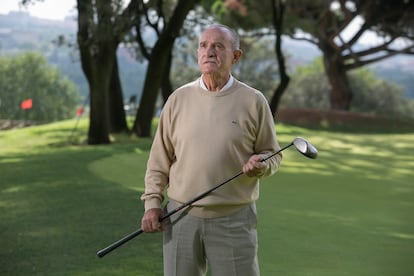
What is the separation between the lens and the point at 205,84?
3502 mm

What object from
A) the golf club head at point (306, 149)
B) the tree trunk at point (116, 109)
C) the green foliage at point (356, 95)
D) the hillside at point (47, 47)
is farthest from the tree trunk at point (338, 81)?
the hillside at point (47, 47)

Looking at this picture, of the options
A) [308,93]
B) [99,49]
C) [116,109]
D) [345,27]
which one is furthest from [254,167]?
[308,93]

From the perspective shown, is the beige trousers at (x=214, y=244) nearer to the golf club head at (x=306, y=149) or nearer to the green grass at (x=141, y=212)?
the golf club head at (x=306, y=149)

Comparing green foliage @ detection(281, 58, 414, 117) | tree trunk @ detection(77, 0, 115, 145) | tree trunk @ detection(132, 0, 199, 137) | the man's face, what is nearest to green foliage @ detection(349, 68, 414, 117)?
green foliage @ detection(281, 58, 414, 117)

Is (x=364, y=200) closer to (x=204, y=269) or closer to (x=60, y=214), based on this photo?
(x=60, y=214)

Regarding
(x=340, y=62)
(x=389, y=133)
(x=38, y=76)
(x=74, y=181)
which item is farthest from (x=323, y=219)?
(x=38, y=76)

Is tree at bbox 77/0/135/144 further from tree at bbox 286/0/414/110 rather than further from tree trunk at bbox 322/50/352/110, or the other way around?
tree trunk at bbox 322/50/352/110

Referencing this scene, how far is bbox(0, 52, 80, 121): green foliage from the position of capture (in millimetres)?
68250

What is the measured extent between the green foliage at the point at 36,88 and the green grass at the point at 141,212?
172 feet

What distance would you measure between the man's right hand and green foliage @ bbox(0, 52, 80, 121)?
6271 cm

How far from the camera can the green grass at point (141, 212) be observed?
6.52m

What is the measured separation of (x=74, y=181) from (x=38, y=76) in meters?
63.2

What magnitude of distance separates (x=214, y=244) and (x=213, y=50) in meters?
0.78

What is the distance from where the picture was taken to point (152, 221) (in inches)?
138
